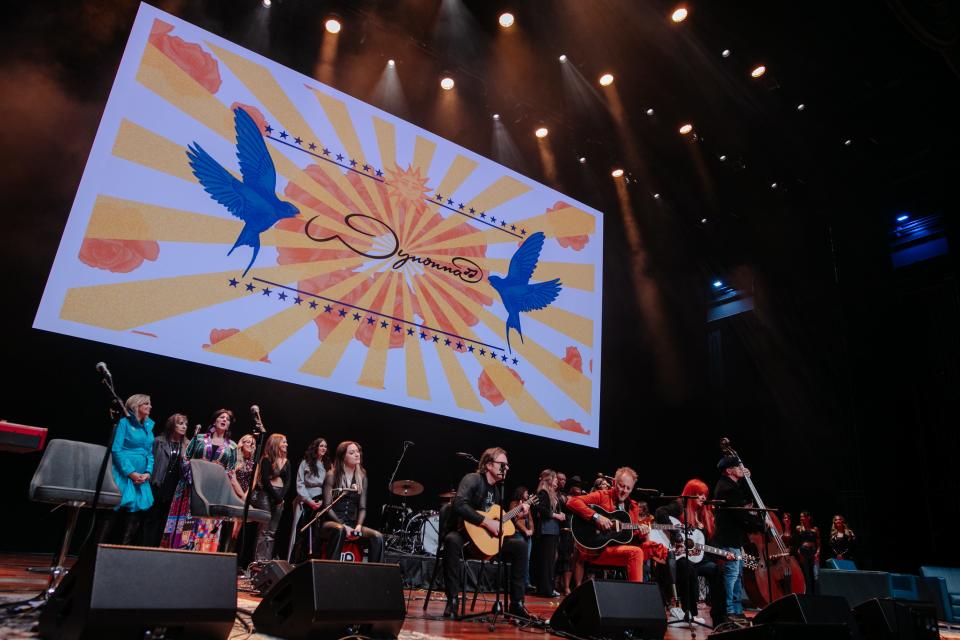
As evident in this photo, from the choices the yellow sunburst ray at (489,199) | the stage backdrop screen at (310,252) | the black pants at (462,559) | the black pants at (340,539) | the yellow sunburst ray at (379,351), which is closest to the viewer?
the black pants at (462,559)

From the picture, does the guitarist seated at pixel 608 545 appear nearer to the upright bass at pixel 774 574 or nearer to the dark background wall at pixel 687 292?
the upright bass at pixel 774 574

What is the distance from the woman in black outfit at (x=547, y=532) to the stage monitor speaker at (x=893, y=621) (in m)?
3.52

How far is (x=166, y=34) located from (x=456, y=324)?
12.4ft

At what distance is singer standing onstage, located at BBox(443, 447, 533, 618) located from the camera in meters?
4.18

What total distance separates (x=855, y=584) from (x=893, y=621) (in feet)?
13.5

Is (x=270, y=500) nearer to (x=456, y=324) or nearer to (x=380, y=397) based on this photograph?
(x=380, y=397)

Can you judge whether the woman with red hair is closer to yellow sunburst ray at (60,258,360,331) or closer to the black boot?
the black boot

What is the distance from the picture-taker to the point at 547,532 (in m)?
6.86

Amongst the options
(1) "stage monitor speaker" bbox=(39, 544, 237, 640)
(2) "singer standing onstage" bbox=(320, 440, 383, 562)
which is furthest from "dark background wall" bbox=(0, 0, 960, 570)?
(1) "stage monitor speaker" bbox=(39, 544, 237, 640)

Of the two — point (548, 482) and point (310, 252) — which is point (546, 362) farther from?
point (310, 252)

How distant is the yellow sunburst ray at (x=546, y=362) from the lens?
6.68m

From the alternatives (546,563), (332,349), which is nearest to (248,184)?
(332,349)

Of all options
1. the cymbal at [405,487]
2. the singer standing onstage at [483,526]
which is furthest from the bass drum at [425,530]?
the singer standing onstage at [483,526]

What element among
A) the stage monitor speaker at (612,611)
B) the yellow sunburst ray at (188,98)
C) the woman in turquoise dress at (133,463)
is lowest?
the stage monitor speaker at (612,611)
